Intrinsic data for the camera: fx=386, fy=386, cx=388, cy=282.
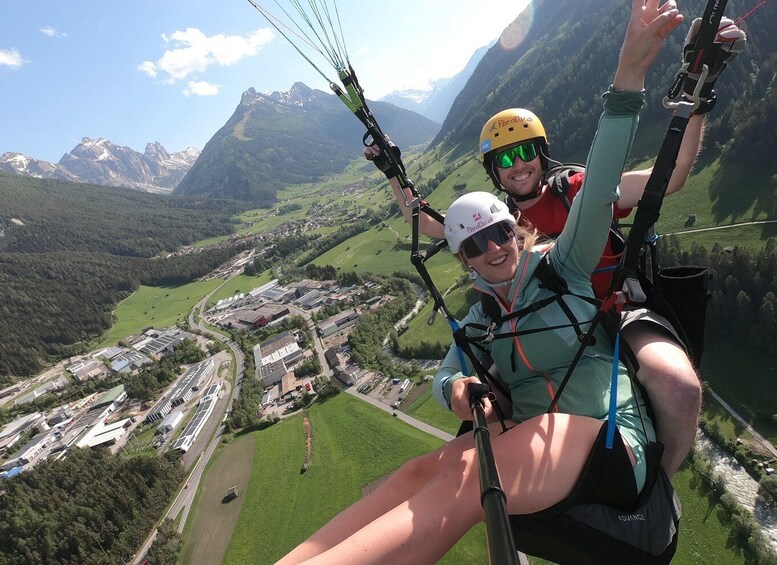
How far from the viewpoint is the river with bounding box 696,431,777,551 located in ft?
74.9

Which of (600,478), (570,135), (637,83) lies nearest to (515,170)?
(637,83)

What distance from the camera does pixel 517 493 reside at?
2902 millimetres

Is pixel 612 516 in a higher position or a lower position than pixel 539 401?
lower

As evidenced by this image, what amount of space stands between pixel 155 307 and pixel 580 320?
13219 centimetres

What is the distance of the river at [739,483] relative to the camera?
22828 mm

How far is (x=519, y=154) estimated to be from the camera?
5.11 meters

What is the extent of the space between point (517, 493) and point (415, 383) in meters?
42.2

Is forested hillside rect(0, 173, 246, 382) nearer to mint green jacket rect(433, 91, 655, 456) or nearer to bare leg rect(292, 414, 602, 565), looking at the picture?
bare leg rect(292, 414, 602, 565)

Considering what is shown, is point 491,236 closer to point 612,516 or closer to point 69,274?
point 612,516

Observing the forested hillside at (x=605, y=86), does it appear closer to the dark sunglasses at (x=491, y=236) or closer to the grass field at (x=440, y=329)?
the grass field at (x=440, y=329)

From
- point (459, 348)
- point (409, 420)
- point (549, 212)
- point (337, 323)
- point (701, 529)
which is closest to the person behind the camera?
point (459, 348)

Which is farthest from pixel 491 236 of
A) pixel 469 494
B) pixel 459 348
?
pixel 469 494

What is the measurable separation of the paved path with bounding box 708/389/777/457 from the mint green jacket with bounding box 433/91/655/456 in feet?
114

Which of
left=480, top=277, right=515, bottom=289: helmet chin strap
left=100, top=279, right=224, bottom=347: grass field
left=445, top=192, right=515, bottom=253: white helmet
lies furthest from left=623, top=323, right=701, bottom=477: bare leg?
left=100, top=279, right=224, bottom=347: grass field
